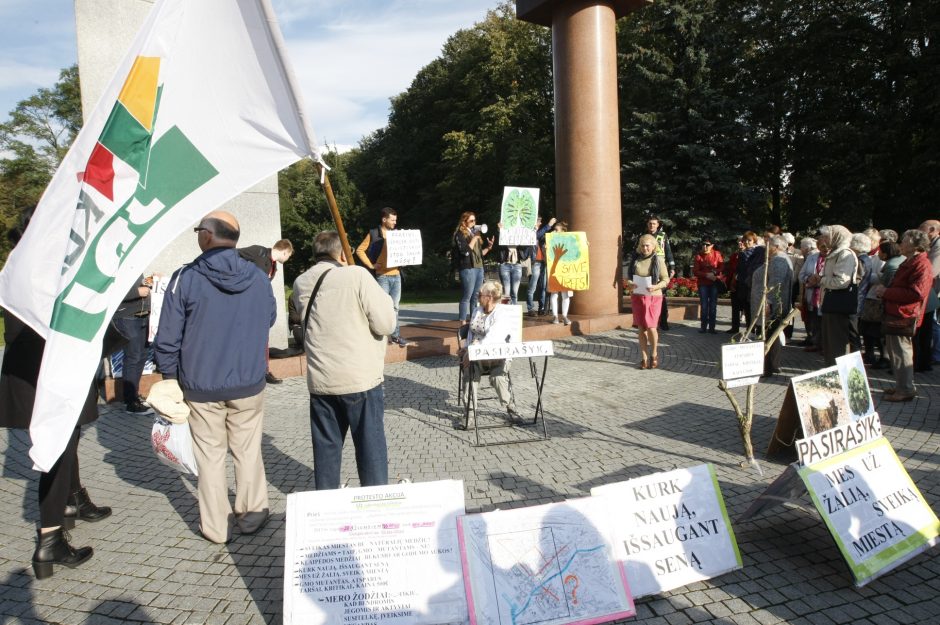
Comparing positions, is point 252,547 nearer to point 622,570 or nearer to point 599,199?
point 622,570

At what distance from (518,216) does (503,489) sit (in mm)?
7406

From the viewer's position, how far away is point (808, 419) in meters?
4.36

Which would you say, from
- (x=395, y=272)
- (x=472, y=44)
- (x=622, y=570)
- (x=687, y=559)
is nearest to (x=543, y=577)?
(x=622, y=570)

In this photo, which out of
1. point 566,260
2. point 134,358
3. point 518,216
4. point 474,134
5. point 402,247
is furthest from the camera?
point 474,134

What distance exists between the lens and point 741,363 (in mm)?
4586

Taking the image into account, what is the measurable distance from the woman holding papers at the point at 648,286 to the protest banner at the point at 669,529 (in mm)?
5078

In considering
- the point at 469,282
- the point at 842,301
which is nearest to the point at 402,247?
the point at 469,282

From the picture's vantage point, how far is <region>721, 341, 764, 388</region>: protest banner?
14.7ft

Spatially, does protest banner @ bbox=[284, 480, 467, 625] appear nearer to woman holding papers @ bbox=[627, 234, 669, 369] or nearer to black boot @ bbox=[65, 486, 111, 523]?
black boot @ bbox=[65, 486, 111, 523]

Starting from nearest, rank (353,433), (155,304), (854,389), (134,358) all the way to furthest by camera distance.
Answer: (353,433) < (854,389) < (134,358) < (155,304)

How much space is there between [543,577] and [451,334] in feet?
26.6

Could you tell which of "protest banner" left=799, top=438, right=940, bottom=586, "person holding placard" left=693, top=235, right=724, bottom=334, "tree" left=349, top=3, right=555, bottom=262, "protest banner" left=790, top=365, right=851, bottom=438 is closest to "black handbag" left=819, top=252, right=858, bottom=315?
"protest banner" left=790, top=365, right=851, bottom=438

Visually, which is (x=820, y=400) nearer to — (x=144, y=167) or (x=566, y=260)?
(x=144, y=167)

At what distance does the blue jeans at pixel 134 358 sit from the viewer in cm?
697
